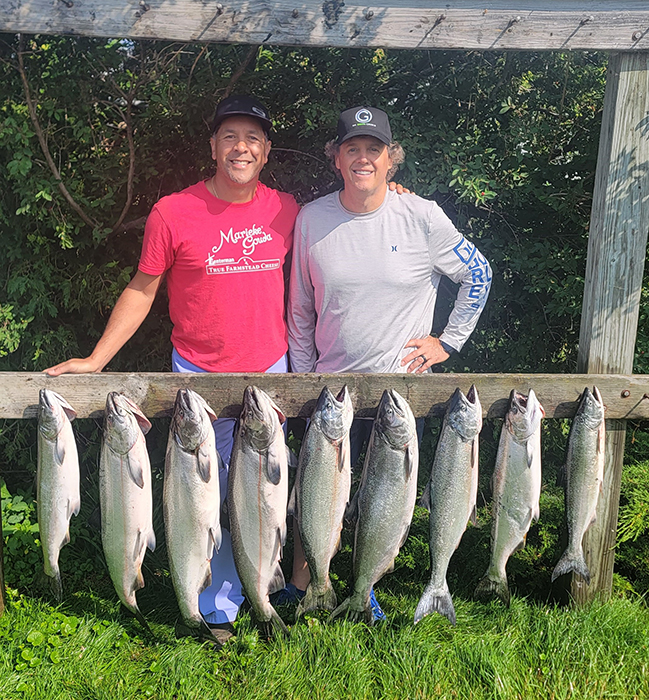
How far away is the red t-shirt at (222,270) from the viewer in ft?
10.7

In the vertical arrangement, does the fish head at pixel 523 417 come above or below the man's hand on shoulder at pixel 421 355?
below

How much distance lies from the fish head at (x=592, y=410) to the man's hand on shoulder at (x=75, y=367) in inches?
93.2

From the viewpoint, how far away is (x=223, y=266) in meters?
3.26

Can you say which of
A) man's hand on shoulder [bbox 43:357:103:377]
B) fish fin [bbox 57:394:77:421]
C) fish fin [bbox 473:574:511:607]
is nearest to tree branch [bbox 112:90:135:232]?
man's hand on shoulder [bbox 43:357:103:377]

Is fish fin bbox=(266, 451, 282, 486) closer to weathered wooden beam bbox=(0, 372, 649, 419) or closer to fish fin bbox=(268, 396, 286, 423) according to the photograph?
Result: fish fin bbox=(268, 396, 286, 423)

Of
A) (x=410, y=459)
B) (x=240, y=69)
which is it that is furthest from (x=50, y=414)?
(x=240, y=69)

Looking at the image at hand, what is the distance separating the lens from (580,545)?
328cm

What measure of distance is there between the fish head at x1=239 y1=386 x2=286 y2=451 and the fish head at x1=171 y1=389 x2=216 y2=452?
17 centimetres

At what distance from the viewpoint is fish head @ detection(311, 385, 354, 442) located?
9.59 ft

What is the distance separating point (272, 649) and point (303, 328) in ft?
5.43

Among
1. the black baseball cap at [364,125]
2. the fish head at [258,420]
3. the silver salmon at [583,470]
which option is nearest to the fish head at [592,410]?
the silver salmon at [583,470]

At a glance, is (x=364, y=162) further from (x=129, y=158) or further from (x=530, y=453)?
(x=129, y=158)

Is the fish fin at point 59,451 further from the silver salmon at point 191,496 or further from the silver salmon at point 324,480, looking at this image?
the silver salmon at point 324,480

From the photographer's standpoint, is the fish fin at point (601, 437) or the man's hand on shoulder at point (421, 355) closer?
the fish fin at point (601, 437)
